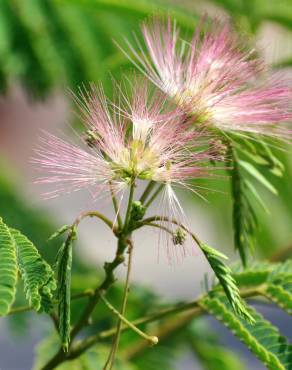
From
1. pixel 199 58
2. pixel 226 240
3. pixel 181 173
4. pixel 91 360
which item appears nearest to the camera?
pixel 181 173

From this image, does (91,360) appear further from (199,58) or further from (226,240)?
(226,240)

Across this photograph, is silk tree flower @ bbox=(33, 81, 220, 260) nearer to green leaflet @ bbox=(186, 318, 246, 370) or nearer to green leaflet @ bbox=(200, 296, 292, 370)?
green leaflet @ bbox=(200, 296, 292, 370)

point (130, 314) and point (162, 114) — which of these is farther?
point (130, 314)

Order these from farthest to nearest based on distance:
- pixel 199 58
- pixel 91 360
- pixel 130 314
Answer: pixel 130 314 < pixel 91 360 < pixel 199 58

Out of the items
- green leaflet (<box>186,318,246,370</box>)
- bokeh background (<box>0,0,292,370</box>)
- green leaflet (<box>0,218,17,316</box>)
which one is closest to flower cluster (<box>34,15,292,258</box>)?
green leaflet (<box>0,218,17,316</box>)

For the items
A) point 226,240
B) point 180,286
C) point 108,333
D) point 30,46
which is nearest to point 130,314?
point 108,333

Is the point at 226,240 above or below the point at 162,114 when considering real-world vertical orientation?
below

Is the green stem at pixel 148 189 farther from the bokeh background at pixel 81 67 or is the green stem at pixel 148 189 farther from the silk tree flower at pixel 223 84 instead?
the bokeh background at pixel 81 67
